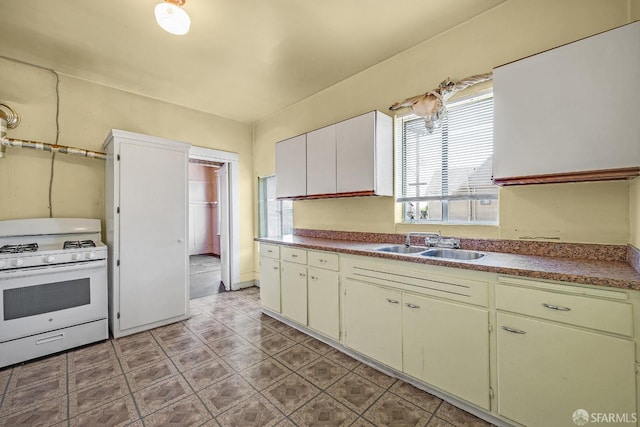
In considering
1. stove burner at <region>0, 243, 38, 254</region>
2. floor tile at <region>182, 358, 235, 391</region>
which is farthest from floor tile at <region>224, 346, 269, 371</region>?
stove burner at <region>0, 243, 38, 254</region>

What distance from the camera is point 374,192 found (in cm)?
260

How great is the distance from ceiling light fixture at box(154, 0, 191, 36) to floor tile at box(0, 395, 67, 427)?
2.71 m

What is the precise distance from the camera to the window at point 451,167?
2.27m

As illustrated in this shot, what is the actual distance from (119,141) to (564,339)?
12.8 ft

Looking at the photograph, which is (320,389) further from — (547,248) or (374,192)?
(547,248)

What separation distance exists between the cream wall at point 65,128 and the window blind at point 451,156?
3.26m

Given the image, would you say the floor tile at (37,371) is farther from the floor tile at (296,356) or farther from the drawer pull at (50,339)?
the floor tile at (296,356)

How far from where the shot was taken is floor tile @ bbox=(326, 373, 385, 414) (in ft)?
5.94

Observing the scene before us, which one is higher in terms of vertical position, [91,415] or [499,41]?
[499,41]

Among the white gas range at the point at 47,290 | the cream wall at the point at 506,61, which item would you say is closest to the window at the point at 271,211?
the cream wall at the point at 506,61

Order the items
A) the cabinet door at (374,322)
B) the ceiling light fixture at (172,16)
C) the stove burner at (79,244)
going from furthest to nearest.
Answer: the stove burner at (79,244)
the cabinet door at (374,322)
the ceiling light fixture at (172,16)

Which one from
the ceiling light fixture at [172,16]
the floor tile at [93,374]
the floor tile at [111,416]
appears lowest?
the floor tile at [111,416]

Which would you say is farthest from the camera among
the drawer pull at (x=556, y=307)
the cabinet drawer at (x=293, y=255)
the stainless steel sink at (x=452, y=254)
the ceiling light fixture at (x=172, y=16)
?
the cabinet drawer at (x=293, y=255)

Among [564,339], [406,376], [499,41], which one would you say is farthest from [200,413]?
[499,41]
